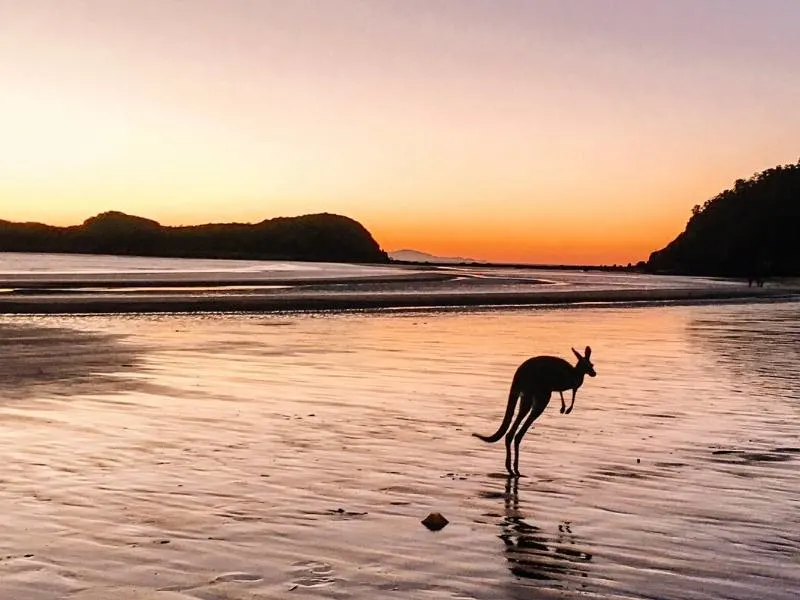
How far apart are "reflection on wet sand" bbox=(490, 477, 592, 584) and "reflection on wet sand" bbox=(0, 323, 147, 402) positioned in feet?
30.4

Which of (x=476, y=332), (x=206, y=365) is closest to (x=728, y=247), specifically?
(x=476, y=332)

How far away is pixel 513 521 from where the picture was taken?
7996 mm

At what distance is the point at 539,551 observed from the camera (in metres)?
7.19

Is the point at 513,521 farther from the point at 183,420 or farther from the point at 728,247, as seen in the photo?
the point at 728,247

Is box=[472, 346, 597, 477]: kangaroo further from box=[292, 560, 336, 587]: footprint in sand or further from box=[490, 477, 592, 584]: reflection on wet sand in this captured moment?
box=[292, 560, 336, 587]: footprint in sand

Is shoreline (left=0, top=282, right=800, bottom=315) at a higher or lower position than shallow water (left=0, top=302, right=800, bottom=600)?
higher

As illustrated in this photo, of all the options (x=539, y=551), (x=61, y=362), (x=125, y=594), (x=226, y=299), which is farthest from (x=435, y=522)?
(x=226, y=299)

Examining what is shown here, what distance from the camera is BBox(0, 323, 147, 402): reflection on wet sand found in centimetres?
1584

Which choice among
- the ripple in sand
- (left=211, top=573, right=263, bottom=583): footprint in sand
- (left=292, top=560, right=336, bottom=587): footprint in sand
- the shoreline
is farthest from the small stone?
the shoreline

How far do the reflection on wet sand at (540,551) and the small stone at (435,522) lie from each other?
0.45m

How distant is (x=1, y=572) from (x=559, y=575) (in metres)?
3.56

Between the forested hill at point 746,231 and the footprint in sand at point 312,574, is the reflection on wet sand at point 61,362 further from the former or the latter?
the forested hill at point 746,231

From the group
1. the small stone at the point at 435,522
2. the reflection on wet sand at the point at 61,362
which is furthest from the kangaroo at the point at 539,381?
the reflection on wet sand at the point at 61,362

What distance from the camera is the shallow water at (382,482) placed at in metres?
6.57
